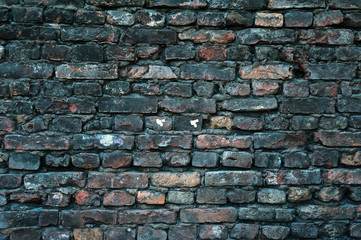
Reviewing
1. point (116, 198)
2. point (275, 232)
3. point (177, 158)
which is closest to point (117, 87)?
point (177, 158)

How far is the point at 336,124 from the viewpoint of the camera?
1.52 metres

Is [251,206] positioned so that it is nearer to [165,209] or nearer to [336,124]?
[165,209]

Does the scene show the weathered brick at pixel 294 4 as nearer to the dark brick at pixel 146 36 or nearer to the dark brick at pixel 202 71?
the dark brick at pixel 202 71

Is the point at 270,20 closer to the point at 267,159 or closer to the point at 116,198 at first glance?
the point at 267,159

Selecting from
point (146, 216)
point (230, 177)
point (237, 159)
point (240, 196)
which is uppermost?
point (237, 159)

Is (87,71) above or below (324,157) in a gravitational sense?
above

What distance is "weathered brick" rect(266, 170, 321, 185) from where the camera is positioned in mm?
1519

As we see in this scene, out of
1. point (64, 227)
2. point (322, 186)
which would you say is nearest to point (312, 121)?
point (322, 186)

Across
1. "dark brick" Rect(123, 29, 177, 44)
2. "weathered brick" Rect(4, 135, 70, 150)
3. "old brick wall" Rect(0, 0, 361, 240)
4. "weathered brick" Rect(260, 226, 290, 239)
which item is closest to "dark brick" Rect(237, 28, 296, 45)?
"old brick wall" Rect(0, 0, 361, 240)

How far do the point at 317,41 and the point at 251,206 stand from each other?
995 mm

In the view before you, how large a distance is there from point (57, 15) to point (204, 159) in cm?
113

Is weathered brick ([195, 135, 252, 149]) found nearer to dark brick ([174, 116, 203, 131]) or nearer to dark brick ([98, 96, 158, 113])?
dark brick ([174, 116, 203, 131])

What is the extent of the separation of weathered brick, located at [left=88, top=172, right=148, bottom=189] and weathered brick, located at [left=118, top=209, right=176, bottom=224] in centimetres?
15

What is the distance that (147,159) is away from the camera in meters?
1.50
